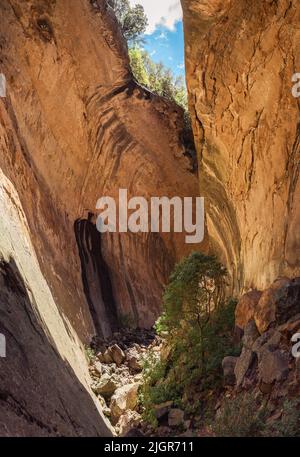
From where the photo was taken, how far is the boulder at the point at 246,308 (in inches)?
349

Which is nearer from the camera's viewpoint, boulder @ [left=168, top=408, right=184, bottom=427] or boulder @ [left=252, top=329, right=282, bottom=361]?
boulder @ [left=252, top=329, right=282, bottom=361]

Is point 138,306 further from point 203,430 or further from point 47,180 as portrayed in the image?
point 203,430

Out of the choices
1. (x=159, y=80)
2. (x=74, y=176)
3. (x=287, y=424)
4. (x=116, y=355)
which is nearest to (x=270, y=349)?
(x=287, y=424)

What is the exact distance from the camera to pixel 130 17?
2559cm

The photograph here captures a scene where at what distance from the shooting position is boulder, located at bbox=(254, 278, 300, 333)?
730 cm

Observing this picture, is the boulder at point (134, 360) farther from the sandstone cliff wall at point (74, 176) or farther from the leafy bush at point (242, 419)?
the leafy bush at point (242, 419)

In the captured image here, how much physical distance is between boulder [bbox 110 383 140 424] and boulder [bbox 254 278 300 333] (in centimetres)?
327

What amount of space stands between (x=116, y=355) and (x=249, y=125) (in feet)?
22.6

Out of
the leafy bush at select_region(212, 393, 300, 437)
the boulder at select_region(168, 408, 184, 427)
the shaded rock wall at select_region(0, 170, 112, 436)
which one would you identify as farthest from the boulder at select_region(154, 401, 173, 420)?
the leafy bush at select_region(212, 393, 300, 437)

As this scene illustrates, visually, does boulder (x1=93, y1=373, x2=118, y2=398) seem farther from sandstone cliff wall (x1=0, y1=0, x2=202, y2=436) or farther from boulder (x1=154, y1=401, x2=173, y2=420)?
boulder (x1=154, y1=401, x2=173, y2=420)

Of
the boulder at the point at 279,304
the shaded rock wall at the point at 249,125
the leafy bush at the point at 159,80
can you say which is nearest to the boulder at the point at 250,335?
the boulder at the point at 279,304

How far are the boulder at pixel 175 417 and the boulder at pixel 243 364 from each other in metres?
1.11

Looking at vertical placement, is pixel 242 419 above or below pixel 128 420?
above

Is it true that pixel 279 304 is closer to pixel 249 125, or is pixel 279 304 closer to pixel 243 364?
pixel 243 364
